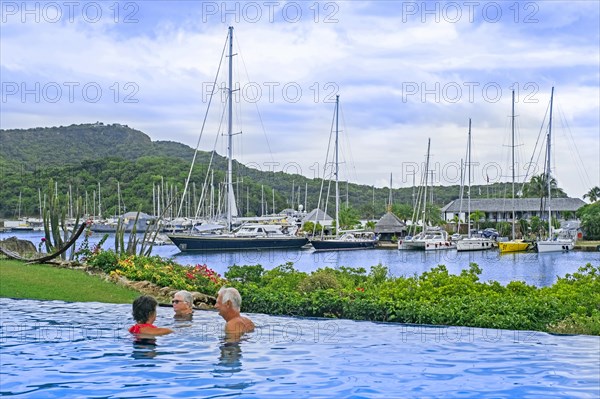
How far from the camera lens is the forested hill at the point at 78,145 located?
376 ft

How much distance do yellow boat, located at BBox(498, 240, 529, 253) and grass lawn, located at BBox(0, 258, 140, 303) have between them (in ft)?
199

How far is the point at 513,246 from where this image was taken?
7544cm

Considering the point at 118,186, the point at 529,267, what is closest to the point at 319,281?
the point at 529,267

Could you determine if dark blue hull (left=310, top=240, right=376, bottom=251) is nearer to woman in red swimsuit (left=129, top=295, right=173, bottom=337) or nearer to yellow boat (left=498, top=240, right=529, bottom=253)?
yellow boat (left=498, top=240, right=529, bottom=253)

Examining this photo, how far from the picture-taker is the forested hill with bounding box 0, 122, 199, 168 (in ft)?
376

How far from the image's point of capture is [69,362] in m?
10.3

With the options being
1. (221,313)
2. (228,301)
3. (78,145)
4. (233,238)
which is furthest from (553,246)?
(78,145)

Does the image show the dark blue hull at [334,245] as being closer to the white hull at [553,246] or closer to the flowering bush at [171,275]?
the white hull at [553,246]

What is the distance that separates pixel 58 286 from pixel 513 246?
6432cm

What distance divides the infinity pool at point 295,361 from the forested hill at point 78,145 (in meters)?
102

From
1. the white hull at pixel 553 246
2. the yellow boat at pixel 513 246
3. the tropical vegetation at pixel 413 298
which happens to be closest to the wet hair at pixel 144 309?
the tropical vegetation at pixel 413 298

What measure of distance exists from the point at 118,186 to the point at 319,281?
88.4 m

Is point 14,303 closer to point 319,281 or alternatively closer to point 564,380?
point 319,281

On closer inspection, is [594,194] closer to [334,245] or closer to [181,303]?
[334,245]
